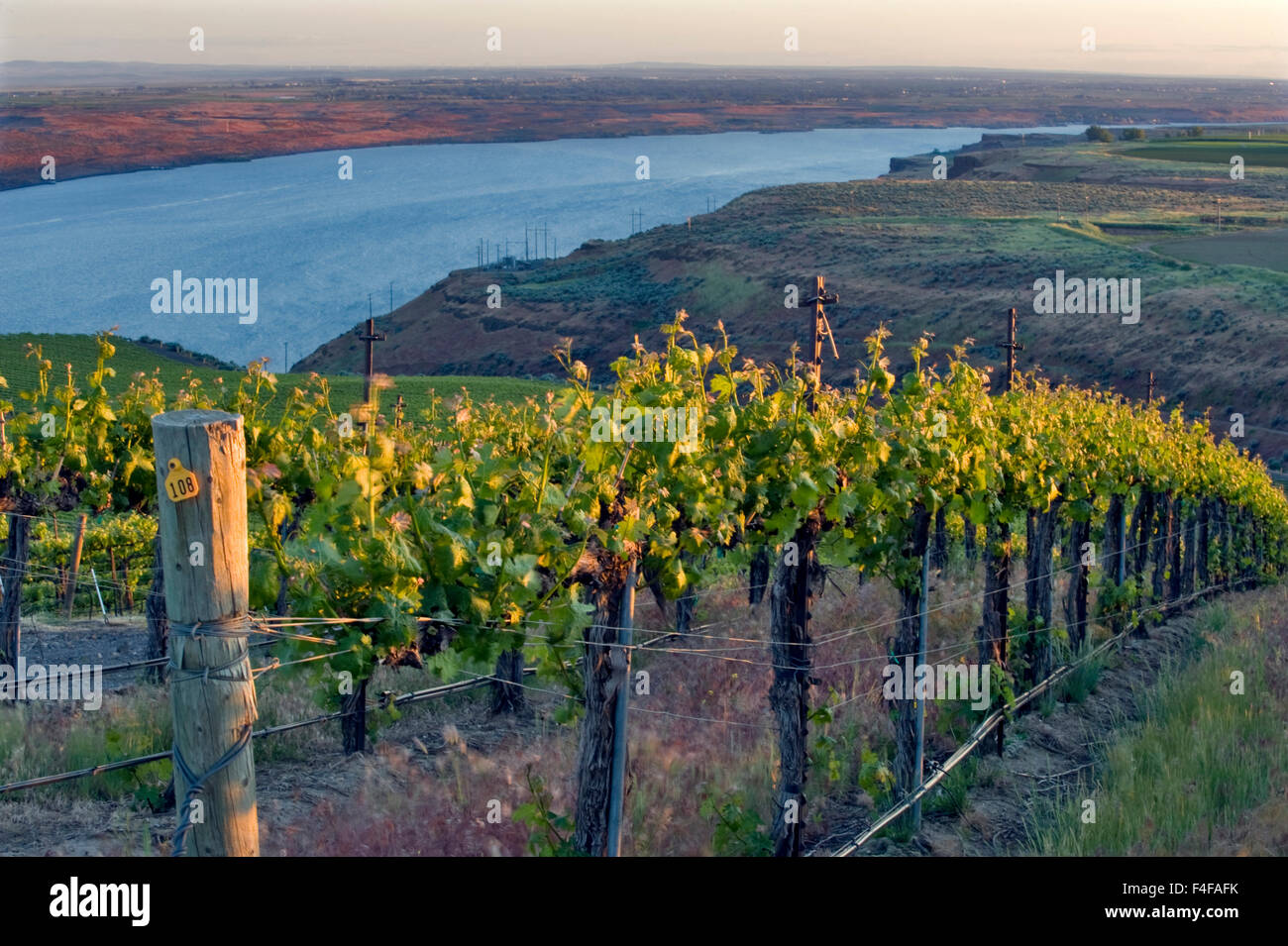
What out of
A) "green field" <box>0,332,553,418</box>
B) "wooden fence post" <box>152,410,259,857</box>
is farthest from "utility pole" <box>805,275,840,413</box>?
"green field" <box>0,332,553,418</box>

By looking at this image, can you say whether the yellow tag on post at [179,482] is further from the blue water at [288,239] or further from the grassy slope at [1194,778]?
the blue water at [288,239]

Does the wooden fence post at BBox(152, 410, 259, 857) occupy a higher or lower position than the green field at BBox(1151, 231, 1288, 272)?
lower

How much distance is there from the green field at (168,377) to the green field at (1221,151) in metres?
94.4

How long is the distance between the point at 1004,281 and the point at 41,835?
62.5m

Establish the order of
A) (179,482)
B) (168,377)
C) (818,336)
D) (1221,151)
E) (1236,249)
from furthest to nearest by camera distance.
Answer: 1. (1221,151)
2. (1236,249)
3. (168,377)
4. (818,336)
5. (179,482)

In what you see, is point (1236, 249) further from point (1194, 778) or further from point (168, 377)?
point (1194, 778)

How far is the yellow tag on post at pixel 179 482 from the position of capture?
3275 mm

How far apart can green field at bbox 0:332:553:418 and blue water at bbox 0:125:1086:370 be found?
1486 cm

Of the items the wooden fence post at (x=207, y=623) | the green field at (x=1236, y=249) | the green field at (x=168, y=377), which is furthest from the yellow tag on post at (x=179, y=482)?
the green field at (x=1236, y=249)

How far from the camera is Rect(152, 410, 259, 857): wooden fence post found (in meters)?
3.31

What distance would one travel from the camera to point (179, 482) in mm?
3287

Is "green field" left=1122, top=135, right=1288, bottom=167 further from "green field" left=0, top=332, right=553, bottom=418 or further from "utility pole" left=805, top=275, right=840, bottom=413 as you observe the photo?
"utility pole" left=805, top=275, right=840, bottom=413

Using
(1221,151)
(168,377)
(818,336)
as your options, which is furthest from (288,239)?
(818,336)

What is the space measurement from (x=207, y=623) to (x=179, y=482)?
44 cm
